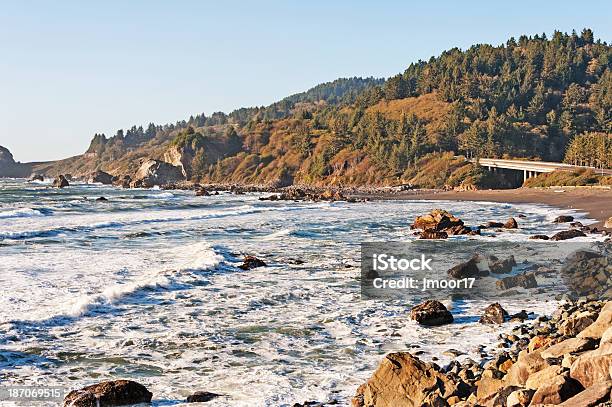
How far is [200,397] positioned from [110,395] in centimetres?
177

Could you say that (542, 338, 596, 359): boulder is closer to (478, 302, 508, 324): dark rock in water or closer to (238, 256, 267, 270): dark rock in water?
(478, 302, 508, 324): dark rock in water

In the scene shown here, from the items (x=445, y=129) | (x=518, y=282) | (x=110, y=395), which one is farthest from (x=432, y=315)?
(x=445, y=129)

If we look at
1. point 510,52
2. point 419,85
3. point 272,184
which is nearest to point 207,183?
point 272,184

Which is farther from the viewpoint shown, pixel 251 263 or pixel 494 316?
pixel 251 263

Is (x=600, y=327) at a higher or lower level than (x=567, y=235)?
higher

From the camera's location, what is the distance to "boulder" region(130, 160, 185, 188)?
170 m

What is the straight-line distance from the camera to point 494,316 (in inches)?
665

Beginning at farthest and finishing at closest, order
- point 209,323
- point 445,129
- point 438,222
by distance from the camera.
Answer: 1. point 445,129
2. point 438,222
3. point 209,323

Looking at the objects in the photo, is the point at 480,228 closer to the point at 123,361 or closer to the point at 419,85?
the point at 123,361

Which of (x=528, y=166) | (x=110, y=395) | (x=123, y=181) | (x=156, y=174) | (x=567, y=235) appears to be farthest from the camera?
(x=123, y=181)

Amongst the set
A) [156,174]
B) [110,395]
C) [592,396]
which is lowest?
[110,395]

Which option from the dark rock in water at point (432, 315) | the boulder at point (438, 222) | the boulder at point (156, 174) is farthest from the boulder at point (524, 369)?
the boulder at point (156, 174)

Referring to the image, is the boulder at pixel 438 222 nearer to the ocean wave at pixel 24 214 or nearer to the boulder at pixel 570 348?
the boulder at pixel 570 348

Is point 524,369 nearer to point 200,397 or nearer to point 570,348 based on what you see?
point 570,348
